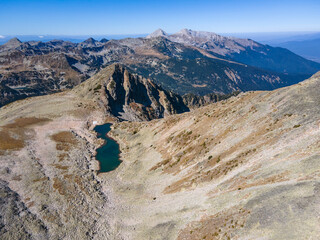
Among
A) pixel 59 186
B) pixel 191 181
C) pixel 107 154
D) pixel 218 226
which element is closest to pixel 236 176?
pixel 191 181

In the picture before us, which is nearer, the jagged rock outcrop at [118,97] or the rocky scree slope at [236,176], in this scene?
the rocky scree slope at [236,176]

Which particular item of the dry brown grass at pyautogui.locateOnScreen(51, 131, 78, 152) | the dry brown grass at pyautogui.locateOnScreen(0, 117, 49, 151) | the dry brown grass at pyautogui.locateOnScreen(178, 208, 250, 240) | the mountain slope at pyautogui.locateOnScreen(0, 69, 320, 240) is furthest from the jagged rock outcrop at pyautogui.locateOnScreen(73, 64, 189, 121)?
the dry brown grass at pyautogui.locateOnScreen(178, 208, 250, 240)

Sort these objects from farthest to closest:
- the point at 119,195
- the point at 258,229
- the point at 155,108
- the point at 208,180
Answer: the point at 155,108
the point at 119,195
the point at 208,180
the point at 258,229

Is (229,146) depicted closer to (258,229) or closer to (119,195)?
(258,229)

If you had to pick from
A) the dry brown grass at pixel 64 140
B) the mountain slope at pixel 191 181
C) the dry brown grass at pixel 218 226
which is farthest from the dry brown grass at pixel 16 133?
the dry brown grass at pixel 218 226

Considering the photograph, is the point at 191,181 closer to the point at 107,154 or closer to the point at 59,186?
the point at 59,186

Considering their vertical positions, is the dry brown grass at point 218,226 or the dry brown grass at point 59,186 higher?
the dry brown grass at point 218,226

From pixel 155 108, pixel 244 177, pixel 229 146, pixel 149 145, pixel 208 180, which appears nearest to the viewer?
pixel 244 177

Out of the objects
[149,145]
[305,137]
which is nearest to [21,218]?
[149,145]

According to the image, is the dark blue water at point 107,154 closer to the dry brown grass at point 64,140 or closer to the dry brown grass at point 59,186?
the dry brown grass at point 64,140
